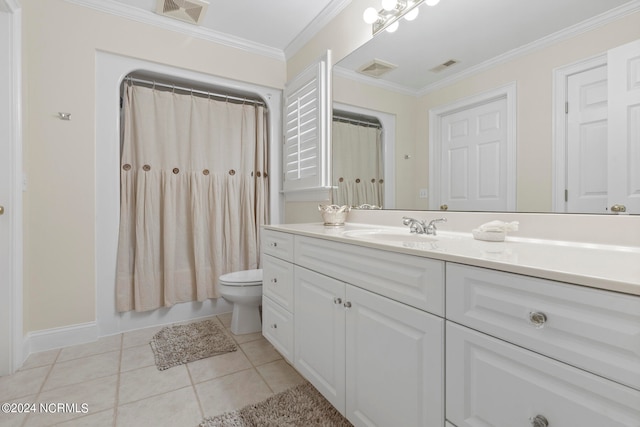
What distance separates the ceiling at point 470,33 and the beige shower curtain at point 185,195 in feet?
4.51

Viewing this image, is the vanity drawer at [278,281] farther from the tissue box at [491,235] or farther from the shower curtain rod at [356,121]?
the shower curtain rod at [356,121]

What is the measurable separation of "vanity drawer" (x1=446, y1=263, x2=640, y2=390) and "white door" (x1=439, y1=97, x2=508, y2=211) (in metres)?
0.68

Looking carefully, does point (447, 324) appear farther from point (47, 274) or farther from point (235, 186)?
point (47, 274)

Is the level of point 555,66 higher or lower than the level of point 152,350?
higher

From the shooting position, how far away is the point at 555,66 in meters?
1.12

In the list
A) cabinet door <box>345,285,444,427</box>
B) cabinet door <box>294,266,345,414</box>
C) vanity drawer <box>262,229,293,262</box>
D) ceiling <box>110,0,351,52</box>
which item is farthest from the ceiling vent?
cabinet door <box>345,285,444,427</box>

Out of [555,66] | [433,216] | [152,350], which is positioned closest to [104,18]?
[152,350]

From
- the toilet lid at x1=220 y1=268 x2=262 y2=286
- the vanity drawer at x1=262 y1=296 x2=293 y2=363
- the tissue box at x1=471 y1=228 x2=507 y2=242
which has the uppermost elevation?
the tissue box at x1=471 y1=228 x2=507 y2=242

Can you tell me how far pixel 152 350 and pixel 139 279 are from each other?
1.86ft

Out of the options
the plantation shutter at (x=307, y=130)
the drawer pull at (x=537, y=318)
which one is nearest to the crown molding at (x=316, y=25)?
the plantation shutter at (x=307, y=130)

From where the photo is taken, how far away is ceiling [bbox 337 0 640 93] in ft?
3.56

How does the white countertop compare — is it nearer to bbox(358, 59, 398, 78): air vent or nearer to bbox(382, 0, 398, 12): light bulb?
bbox(358, 59, 398, 78): air vent

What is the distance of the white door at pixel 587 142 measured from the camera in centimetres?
101

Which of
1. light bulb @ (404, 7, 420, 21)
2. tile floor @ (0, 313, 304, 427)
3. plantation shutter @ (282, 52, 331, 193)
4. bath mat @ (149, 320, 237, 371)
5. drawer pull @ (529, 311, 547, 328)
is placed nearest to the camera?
drawer pull @ (529, 311, 547, 328)
